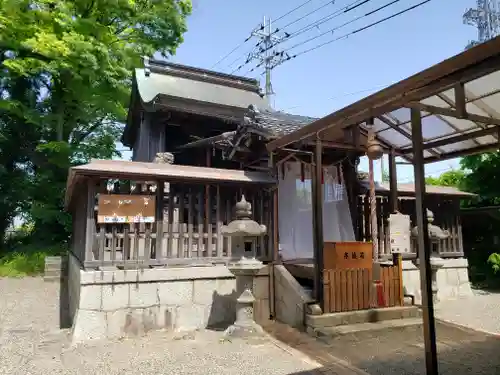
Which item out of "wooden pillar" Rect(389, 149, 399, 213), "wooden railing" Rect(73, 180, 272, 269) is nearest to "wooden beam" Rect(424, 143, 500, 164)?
"wooden pillar" Rect(389, 149, 399, 213)

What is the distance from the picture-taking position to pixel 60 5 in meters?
15.2

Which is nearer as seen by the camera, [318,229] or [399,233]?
[318,229]

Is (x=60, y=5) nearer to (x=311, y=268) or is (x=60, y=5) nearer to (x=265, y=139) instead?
(x=265, y=139)

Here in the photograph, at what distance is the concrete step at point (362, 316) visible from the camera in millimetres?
7453

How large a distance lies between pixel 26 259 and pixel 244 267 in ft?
39.9

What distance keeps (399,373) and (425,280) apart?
152cm

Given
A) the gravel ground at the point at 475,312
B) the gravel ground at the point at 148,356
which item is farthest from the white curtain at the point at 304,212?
the gravel ground at the point at 148,356

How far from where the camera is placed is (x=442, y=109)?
537cm

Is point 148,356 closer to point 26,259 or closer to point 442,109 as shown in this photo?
point 442,109

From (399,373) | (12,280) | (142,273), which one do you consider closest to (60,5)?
(12,280)

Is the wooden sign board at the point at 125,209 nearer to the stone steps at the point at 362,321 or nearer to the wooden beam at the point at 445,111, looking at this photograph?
the stone steps at the point at 362,321

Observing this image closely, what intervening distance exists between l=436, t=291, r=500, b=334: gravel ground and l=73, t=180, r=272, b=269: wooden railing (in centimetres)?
460

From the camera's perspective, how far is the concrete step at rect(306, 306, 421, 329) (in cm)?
745

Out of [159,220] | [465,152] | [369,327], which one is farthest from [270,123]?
[369,327]
